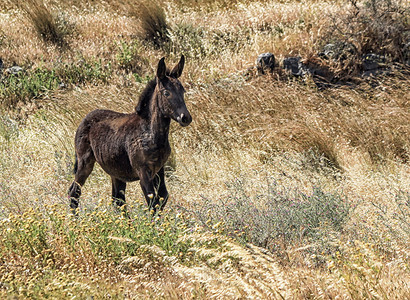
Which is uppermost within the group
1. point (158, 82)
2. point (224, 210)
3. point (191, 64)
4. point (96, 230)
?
point (158, 82)

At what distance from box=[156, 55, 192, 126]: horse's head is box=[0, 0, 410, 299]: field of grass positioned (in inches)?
33.4

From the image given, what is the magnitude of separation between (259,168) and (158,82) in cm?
303

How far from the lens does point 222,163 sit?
830cm

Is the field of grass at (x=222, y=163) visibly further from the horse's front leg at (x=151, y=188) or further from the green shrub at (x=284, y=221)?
the horse's front leg at (x=151, y=188)

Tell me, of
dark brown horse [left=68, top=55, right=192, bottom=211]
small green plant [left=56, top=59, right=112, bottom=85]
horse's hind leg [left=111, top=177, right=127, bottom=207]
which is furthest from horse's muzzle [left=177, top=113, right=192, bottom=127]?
small green plant [left=56, top=59, right=112, bottom=85]

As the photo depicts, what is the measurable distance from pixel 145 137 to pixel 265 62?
6443mm

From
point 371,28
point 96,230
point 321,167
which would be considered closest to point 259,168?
point 321,167

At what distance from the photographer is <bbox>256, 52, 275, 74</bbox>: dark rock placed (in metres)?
11.5

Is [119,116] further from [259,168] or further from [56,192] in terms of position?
[259,168]

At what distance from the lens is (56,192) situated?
23.1 feet

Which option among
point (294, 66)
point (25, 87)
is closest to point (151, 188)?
point (294, 66)

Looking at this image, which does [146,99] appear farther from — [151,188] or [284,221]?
[284,221]

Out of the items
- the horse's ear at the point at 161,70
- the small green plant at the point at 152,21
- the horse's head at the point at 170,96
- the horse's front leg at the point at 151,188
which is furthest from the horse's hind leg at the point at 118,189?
the small green plant at the point at 152,21

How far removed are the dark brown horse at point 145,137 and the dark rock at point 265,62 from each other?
568cm
